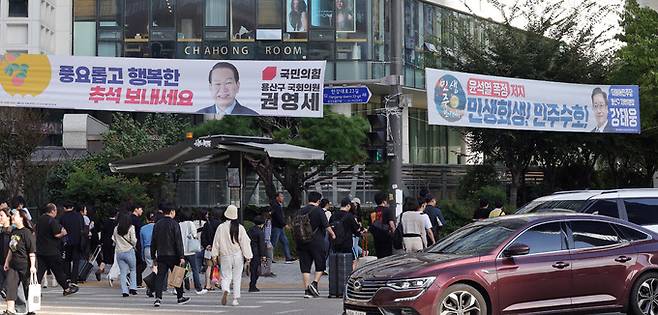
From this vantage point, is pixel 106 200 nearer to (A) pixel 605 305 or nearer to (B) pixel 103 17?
(B) pixel 103 17

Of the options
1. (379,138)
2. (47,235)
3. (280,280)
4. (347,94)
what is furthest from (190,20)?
(47,235)

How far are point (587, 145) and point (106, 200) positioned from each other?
16.2 meters

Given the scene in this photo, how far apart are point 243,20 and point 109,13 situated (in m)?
6.10

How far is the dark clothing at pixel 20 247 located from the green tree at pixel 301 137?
16.7m

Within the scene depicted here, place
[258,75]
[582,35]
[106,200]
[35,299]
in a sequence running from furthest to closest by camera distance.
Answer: [582,35] < [106,200] < [258,75] < [35,299]

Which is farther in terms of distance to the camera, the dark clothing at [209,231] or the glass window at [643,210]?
the dark clothing at [209,231]

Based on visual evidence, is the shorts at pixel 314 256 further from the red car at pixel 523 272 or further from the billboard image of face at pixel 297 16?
the billboard image of face at pixel 297 16

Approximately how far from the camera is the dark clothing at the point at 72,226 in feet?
61.6

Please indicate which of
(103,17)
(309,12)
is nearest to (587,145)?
(309,12)

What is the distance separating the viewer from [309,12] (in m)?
40.7

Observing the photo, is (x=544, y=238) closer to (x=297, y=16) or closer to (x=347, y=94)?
(x=347, y=94)

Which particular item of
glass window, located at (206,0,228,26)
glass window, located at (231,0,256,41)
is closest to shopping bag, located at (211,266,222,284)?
glass window, located at (231,0,256,41)

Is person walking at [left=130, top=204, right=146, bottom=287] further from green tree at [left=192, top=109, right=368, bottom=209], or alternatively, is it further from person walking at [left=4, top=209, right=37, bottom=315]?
green tree at [left=192, top=109, right=368, bottom=209]

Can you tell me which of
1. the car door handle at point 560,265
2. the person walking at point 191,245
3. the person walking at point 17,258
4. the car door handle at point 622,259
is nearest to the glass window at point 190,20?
the person walking at point 191,245
